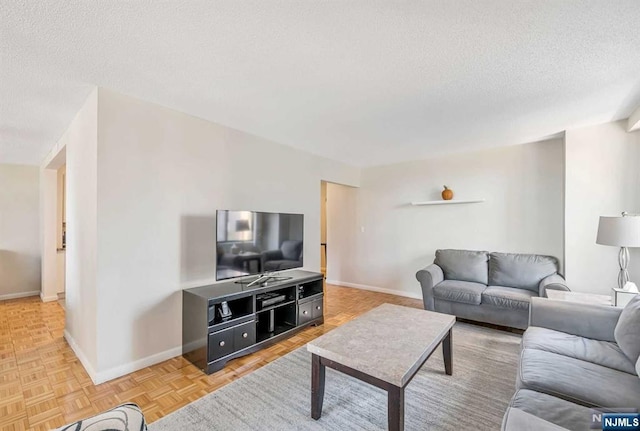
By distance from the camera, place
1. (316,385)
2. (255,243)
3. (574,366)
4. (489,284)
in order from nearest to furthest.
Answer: (574,366)
(316,385)
(255,243)
(489,284)

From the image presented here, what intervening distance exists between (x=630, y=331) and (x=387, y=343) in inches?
56.0

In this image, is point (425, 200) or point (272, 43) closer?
point (272, 43)

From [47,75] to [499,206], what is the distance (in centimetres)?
507

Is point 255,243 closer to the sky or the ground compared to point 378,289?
closer to the sky

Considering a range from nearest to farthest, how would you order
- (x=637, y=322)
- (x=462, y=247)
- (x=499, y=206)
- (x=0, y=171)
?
(x=637, y=322) → (x=499, y=206) → (x=462, y=247) → (x=0, y=171)

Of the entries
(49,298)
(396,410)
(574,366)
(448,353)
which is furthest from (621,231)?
(49,298)

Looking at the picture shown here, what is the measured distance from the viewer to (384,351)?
1702 mm

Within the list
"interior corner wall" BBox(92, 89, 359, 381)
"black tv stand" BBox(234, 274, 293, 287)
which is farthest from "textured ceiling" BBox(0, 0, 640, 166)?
"black tv stand" BBox(234, 274, 293, 287)

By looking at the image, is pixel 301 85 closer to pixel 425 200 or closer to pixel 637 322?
pixel 637 322

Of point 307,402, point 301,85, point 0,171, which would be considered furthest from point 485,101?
point 0,171

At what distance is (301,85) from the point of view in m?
2.20

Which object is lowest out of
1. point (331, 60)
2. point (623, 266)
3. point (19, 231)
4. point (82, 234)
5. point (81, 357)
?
point (81, 357)

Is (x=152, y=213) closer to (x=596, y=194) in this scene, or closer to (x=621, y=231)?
(x=621, y=231)
